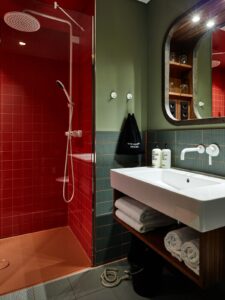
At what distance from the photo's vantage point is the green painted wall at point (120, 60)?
169 centimetres

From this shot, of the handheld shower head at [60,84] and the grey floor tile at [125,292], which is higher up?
the handheld shower head at [60,84]

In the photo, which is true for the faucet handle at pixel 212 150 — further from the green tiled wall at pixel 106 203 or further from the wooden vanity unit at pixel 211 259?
the green tiled wall at pixel 106 203

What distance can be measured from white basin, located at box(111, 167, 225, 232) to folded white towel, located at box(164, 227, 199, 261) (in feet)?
0.54

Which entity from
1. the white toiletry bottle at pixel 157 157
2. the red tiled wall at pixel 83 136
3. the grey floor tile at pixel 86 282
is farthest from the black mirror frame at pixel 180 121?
the grey floor tile at pixel 86 282

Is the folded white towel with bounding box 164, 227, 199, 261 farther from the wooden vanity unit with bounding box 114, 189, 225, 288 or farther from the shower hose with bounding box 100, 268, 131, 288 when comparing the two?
the shower hose with bounding box 100, 268, 131, 288

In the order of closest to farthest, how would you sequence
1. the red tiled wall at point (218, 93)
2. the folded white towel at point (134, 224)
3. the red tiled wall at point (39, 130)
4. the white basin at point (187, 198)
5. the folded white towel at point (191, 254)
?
the white basin at point (187, 198) → the folded white towel at point (191, 254) → the folded white towel at point (134, 224) → the red tiled wall at point (218, 93) → the red tiled wall at point (39, 130)

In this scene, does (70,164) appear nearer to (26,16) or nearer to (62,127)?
(62,127)

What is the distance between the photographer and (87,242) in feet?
6.07

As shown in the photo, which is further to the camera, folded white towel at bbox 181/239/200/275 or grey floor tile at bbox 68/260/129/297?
grey floor tile at bbox 68/260/129/297

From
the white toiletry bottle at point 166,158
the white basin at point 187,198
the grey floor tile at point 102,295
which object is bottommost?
the grey floor tile at point 102,295

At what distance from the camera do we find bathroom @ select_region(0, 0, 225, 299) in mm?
1553

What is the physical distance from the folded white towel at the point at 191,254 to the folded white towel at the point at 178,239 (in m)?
0.03

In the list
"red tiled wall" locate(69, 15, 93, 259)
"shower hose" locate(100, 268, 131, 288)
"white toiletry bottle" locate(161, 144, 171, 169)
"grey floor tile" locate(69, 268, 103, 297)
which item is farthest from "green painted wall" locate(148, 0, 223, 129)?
"grey floor tile" locate(69, 268, 103, 297)

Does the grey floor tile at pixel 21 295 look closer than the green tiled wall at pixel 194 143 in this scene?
No
